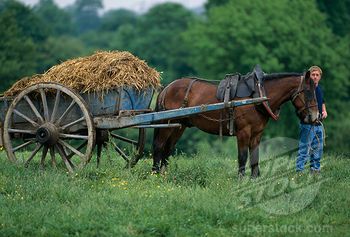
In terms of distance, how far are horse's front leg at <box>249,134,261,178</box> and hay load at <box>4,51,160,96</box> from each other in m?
2.04

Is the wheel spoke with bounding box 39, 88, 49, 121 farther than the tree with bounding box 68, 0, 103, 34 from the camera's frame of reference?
No

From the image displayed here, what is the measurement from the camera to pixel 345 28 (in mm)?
45625

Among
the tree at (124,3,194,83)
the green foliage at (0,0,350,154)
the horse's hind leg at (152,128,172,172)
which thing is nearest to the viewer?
the horse's hind leg at (152,128,172,172)

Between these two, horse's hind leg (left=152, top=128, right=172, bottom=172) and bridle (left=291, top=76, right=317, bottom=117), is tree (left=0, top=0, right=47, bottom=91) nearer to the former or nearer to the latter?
horse's hind leg (left=152, top=128, right=172, bottom=172)

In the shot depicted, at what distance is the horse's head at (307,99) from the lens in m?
11.6

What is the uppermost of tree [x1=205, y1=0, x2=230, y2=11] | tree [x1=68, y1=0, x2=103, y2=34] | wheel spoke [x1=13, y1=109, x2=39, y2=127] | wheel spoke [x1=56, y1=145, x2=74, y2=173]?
tree [x1=68, y1=0, x2=103, y2=34]

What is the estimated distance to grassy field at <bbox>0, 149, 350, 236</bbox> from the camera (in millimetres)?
8773

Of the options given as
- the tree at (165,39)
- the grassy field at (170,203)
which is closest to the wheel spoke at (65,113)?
the grassy field at (170,203)

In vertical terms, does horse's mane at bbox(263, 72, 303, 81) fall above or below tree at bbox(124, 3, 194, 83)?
below

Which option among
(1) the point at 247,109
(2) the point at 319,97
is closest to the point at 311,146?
(2) the point at 319,97

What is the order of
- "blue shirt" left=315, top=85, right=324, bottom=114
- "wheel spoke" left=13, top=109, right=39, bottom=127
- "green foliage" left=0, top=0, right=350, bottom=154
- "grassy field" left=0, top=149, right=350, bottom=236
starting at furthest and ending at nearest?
"green foliage" left=0, top=0, right=350, bottom=154 → "blue shirt" left=315, top=85, right=324, bottom=114 → "wheel spoke" left=13, top=109, right=39, bottom=127 → "grassy field" left=0, top=149, right=350, bottom=236

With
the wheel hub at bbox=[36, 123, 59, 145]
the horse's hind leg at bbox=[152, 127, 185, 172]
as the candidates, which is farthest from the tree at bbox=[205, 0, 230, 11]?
the wheel hub at bbox=[36, 123, 59, 145]

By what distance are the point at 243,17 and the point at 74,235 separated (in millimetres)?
35813

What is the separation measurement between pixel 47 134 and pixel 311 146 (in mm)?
4849
